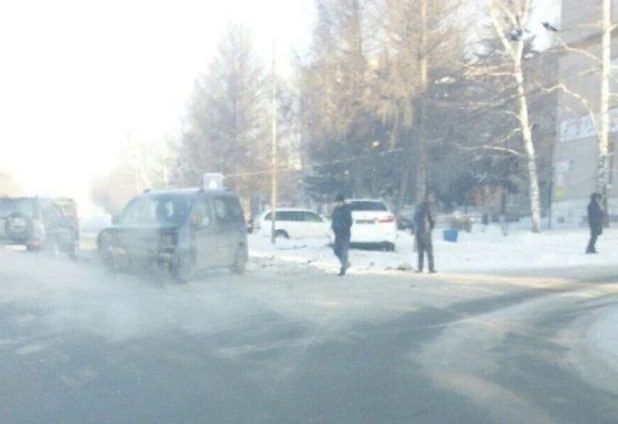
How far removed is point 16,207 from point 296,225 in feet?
57.1

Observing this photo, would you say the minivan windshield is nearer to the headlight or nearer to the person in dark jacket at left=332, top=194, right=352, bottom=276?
the headlight

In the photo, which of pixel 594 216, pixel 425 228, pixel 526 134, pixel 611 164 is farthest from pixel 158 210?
pixel 611 164

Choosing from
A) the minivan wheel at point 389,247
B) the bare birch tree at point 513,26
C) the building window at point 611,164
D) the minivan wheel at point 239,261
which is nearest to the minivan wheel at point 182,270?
the minivan wheel at point 239,261

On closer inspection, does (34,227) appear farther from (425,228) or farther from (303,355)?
(303,355)

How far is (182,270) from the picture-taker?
57.8ft

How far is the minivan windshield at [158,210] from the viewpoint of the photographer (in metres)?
18.3

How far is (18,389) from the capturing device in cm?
809

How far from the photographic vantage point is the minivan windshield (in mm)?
18328

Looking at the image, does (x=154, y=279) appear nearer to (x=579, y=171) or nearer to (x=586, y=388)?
(x=586, y=388)

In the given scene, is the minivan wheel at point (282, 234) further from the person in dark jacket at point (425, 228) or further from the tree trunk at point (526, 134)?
the person in dark jacket at point (425, 228)

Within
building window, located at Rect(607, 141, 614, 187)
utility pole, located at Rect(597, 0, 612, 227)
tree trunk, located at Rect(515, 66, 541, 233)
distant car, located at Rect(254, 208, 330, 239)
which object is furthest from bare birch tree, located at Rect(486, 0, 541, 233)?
distant car, located at Rect(254, 208, 330, 239)

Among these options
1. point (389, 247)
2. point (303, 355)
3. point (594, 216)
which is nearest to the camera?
point (303, 355)

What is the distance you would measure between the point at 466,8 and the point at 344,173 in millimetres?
20845

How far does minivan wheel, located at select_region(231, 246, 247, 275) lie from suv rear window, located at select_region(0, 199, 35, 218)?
7.98 meters
